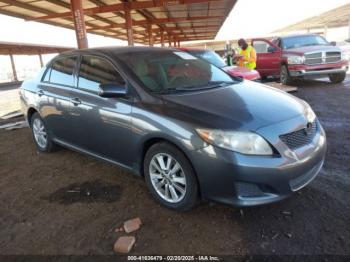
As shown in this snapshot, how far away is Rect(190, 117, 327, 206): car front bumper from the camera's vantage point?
2.68 metres

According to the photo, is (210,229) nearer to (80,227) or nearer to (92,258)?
(92,258)

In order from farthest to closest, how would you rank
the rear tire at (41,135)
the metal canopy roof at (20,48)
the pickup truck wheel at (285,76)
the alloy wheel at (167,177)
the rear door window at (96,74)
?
1. the metal canopy roof at (20,48)
2. the pickup truck wheel at (285,76)
3. the rear tire at (41,135)
4. the rear door window at (96,74)
5. the alloy wheel at (167,177)

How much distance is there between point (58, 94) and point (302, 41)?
9.92 meters

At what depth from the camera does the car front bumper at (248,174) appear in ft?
8.80

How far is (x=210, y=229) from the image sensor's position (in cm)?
290

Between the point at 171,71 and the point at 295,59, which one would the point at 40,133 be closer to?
the point at 171,71

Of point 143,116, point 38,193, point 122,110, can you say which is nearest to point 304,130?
point 143,116

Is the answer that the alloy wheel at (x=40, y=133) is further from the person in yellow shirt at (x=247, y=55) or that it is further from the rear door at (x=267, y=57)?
the rear door at (x=267, y=57)

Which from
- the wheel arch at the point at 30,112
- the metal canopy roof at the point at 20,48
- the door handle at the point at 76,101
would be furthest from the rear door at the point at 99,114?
the metal canopy roof at the point at 20,48

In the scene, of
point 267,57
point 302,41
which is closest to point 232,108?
point 302,41

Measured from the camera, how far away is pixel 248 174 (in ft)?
8.78

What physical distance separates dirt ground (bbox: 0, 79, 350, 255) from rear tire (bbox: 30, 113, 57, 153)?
0.76 meters

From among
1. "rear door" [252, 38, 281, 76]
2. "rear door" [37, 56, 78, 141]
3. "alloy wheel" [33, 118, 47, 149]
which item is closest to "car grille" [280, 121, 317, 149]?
"rear door" [37, 56, 78, 141]

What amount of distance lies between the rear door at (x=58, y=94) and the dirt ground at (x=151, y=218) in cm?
68
